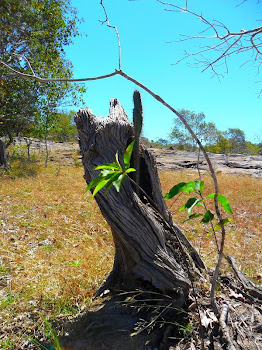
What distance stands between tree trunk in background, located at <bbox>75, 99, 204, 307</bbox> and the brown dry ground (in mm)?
391

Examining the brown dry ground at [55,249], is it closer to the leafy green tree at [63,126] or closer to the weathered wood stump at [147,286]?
the weathered wood stump at [147,286]

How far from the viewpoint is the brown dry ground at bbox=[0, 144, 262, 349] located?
2475mm

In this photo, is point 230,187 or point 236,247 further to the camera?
point 230,187

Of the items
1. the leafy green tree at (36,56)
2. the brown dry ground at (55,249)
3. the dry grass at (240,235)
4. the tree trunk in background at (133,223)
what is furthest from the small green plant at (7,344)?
the leafy green tree at (36,56)

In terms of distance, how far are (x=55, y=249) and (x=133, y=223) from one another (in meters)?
2.04

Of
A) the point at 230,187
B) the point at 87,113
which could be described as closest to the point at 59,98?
the point at 230,187

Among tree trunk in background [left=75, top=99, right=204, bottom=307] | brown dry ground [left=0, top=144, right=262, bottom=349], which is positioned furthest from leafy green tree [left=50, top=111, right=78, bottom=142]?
tree trunk in background [left=75, top=99, right=204, bottom=307]

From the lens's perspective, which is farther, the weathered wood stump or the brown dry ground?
the brown dry ground

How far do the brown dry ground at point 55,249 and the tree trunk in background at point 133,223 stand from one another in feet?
1.28

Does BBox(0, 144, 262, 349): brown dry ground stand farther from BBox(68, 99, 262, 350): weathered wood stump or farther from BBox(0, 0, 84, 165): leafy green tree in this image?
BBox(0, 0, 84, 165): leafy green tree

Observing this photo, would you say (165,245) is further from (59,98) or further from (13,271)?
(59,98)

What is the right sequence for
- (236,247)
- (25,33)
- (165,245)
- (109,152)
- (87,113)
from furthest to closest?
(25,33), (236,247), (87,113), (109,152), (165,245)

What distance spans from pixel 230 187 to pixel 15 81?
27.3ft

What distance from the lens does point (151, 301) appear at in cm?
227
